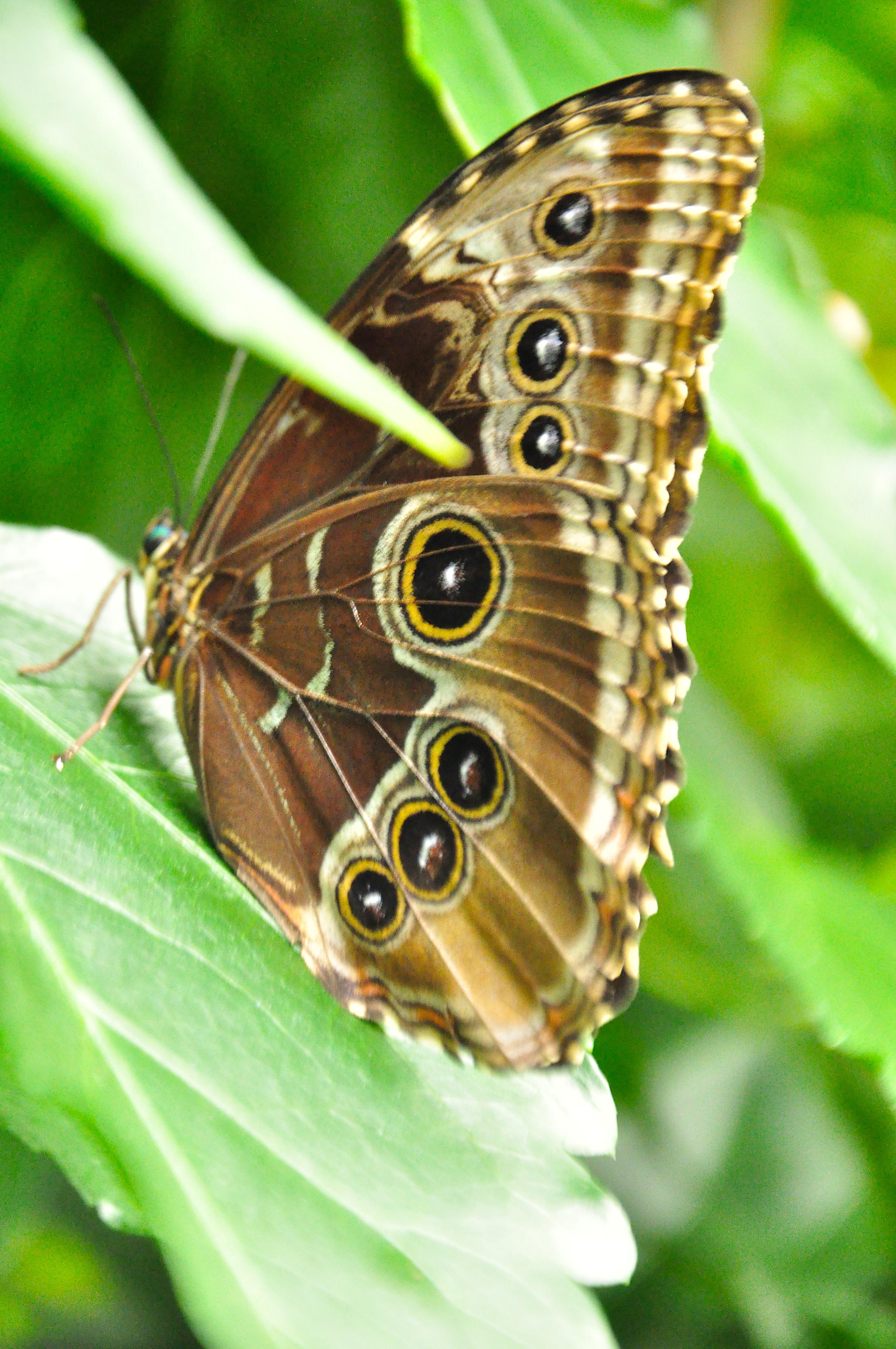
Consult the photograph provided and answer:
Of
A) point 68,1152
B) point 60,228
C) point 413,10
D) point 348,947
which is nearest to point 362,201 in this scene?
point 60,228

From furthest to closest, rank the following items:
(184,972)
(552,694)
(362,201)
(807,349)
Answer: (362,201)
(807,349)
(552,694)
(184,972)

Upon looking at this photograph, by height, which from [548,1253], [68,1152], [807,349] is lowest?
[68,1152]

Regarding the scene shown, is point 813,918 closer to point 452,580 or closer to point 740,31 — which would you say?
point 452,580

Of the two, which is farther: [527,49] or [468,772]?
[527,49]

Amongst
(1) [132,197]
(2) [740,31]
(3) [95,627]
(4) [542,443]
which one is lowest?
(1) [132,197]

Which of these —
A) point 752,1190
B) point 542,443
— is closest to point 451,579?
point 542,443

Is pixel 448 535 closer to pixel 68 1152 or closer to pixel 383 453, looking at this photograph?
pixel 383 453

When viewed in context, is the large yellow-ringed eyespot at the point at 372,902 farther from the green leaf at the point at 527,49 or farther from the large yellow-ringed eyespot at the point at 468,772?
the green leaf at the point at 527,49

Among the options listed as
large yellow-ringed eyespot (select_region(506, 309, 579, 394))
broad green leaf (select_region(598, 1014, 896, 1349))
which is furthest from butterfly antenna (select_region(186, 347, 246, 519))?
broad green leaf (select_region(598, 1014, 896, 1349))
